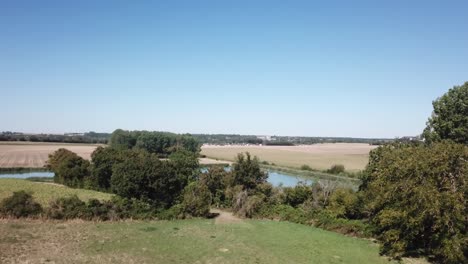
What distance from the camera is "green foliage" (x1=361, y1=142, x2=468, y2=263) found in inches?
896

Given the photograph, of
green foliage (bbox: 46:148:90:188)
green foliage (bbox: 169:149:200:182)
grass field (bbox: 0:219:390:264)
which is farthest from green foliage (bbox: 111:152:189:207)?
green foliage (bbox: 46:148:90:188)

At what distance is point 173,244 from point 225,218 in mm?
12019

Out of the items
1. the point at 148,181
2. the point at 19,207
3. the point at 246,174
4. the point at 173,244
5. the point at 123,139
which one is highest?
the point at 123,139

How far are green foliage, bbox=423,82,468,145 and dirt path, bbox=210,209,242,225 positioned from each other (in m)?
21.7

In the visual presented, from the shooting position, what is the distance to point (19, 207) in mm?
30797

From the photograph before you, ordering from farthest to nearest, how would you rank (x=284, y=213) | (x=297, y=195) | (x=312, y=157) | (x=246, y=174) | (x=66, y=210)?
(x=312, y=157), (x=246, y=174), (x=297, y=195), (x=284, y=213), (x=66, y=210)

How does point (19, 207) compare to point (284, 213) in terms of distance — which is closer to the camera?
point (19, 207)

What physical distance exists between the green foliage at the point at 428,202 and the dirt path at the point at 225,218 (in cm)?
1397

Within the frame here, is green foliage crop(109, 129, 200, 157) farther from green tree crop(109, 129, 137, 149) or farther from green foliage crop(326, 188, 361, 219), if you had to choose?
green foliage crop(326, 188, 361, 219)

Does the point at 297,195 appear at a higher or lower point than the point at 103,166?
lower

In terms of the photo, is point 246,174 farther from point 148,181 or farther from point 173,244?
point 173,244

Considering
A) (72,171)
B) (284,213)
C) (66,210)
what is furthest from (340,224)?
(72,171)

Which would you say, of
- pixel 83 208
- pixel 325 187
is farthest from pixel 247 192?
pixel 83 208

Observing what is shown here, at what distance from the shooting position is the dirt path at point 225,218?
35416 millimetres
